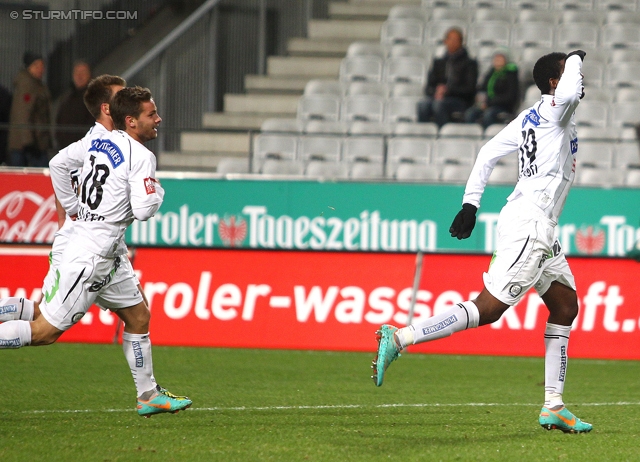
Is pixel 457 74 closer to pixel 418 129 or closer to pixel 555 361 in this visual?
pixel 418 129

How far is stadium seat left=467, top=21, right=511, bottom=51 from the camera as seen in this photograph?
58.2 ft

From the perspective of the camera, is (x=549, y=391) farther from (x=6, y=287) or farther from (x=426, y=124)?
(x=426, y=124)

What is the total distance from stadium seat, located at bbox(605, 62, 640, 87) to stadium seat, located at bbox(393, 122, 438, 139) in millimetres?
3257

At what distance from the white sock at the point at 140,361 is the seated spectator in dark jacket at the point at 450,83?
1031 cm

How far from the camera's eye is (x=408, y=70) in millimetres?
17500

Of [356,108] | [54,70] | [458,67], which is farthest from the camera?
[54,70]

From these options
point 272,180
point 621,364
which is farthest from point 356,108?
point 621,364

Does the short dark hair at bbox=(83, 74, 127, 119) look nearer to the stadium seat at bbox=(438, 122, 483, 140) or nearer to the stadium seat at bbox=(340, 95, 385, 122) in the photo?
the stadium seat at bbox=(438, 122, 483, 140)

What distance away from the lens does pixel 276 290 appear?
36.7 ft

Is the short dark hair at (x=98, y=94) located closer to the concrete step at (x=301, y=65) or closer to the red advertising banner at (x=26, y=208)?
the red advertising banner at (x=26, y=208)

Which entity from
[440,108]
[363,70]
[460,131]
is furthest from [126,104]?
[363,70]

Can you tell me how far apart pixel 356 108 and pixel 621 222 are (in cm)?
471

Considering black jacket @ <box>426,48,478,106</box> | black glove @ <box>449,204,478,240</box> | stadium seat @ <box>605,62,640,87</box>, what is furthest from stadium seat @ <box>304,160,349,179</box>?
black glove @ <box>449,204,478,240</box>

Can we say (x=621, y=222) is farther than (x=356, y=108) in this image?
No
